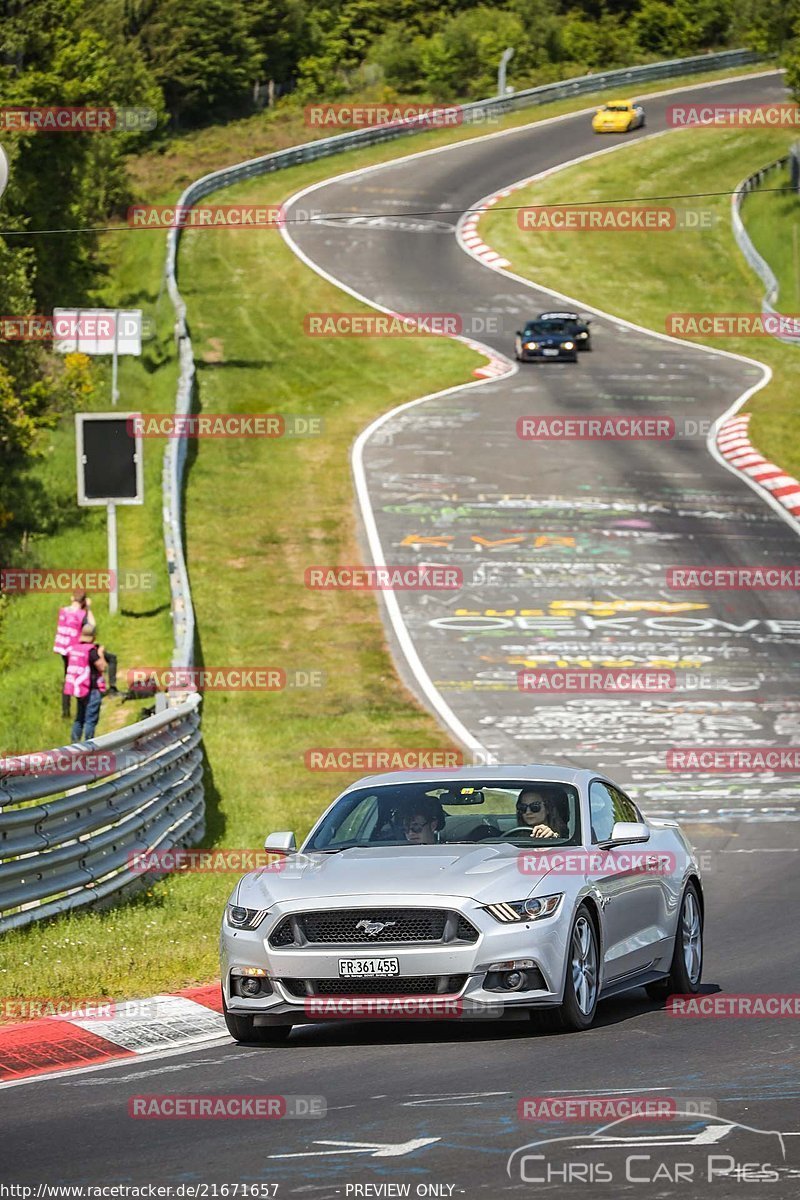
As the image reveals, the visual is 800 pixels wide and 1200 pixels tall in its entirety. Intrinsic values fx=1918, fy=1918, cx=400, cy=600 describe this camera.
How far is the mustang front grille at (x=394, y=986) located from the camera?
9.40 m

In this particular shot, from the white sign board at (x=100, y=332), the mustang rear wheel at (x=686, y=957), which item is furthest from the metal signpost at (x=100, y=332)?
the mustang rear wheel at (x=686, y=957)

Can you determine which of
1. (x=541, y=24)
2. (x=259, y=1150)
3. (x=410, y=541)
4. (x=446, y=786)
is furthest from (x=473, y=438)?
(x=541, y=24)

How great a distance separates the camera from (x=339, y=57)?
3962 inches

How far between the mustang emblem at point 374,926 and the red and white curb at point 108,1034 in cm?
115

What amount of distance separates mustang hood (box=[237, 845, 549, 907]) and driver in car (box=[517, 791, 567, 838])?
1.11 feet

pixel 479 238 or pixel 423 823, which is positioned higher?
pixel 423 823

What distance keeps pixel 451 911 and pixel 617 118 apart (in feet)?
230

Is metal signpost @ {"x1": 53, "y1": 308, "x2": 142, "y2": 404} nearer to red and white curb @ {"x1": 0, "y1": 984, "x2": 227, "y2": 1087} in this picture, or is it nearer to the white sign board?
the white sign board

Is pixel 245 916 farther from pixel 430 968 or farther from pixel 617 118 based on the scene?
pixel 617 118

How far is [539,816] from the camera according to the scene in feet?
34.8

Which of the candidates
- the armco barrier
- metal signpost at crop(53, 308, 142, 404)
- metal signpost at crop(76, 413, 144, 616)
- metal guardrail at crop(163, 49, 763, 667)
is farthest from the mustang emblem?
metal signpost at crop(53, 308, 142, 404)

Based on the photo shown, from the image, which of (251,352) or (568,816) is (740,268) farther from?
(568,816)

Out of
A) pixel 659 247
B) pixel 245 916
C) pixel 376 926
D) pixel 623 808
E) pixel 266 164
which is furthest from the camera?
pixel 266 164

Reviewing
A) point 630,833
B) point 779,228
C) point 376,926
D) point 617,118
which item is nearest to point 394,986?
point 376,926
